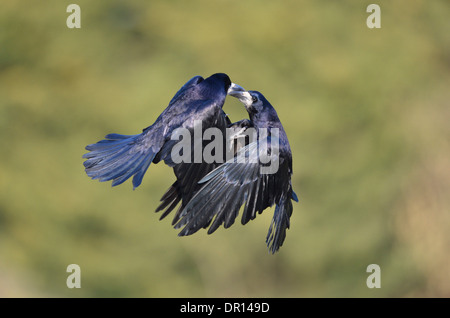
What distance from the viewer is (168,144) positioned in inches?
108

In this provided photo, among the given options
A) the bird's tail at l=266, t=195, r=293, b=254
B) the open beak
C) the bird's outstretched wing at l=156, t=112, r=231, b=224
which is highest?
the open beak

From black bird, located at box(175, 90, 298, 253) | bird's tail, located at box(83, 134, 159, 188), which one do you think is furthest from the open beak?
bird's tail, located at box(83, 134, 159, 188)

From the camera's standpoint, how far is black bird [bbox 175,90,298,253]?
254 cm

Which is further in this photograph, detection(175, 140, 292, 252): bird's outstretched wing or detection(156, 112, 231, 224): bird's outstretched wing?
detection(156, 112, 231, 224): bird's outstretched wing

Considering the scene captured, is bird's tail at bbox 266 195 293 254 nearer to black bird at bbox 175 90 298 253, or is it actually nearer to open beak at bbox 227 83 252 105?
black bird at bbox 175 90 298 253

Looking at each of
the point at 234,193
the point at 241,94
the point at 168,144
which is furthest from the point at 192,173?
the point at 241,94

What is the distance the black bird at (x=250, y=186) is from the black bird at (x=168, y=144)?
0.38 ft

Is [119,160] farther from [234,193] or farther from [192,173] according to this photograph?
[234,193]

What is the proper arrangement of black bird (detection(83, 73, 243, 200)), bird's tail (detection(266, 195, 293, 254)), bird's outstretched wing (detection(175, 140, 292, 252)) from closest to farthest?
bird's outstretched wing (detection(175, 140, 292, 252))
black bird (detection(83, 73, 243, 200))
bird's tail (detection(266, 195, 293, 254))

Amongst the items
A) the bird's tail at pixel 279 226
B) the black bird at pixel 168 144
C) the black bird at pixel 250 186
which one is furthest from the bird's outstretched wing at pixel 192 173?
the bird's tail at pixel 279 226

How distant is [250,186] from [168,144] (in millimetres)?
395

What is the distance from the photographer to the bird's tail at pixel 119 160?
2.74 m

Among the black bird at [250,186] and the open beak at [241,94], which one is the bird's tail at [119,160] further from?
the open beak at [241,94]

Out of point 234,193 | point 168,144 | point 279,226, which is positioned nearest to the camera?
point 234,193
